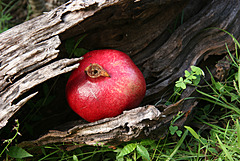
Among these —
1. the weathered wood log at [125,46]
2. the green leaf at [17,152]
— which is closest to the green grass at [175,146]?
the green leaf at [17,152]

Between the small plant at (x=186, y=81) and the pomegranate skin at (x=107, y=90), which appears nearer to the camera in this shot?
the pomegranate skin at (x=107, y=90)

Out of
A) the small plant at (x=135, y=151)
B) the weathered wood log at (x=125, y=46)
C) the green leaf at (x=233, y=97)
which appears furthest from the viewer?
the green leaf at (x=233, y=97)

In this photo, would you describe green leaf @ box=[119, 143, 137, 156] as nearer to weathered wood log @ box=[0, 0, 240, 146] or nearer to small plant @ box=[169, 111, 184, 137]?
weathered wood log @ box=[0, 0, 240, 146]

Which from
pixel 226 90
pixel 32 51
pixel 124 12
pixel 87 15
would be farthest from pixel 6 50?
pixel 226 90

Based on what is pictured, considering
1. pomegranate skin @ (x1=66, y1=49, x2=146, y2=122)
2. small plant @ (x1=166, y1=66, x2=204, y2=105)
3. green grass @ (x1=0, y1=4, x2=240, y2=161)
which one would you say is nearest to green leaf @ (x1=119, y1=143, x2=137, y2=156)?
green grass @ (x1=0, y1=4, x2=240, y2=161)

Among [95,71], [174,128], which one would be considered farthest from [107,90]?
[174,128]

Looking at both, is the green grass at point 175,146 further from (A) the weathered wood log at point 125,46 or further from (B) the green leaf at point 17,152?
(A) the weathered wood log at point 125,46

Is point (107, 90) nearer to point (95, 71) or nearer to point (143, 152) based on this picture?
point (95, 71)

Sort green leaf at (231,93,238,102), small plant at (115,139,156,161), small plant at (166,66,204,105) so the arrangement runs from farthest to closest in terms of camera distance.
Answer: green leaf at (231,93,238,102), small plant at (166,66,204,105), small plant at (115,139,156,161)
